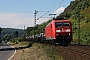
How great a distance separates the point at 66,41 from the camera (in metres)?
38.0

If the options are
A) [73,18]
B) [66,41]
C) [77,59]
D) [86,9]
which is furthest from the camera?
[86,9]

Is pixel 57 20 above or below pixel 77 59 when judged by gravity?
above

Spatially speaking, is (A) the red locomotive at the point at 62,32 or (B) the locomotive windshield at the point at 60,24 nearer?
(A) the red locomotive at the point at 62,32

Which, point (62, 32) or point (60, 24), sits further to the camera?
point (60, 24)

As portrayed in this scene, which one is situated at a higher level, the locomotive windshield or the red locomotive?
the locomotive windshield

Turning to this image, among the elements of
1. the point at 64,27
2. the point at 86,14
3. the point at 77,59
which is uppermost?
the point at 86,14

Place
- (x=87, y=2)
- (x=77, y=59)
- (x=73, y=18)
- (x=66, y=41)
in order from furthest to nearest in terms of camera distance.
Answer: (x=87, y=2), (x=73, y=18), (x=66, y=41), (x=77, y=59)

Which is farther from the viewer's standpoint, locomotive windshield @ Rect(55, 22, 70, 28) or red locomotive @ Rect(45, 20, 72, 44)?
locomotive windshield @ Rect(55, 22, 70, 28)

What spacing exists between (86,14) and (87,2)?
11336 millimetres

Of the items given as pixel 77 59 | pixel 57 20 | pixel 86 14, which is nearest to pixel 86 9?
pixel 86 14

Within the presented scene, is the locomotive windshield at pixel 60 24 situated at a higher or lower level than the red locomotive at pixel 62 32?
higher

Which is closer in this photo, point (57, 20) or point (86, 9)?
point (57, 20)

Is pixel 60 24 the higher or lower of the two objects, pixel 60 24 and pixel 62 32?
the higher

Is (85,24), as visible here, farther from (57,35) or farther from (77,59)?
(77,59)
